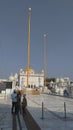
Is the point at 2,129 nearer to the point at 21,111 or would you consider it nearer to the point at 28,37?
the point at 21,111

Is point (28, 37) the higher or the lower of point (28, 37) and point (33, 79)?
the higher

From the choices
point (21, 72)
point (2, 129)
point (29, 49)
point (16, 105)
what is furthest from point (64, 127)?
point (21, 72)

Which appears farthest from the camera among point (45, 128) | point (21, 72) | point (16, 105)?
point (21, 72)

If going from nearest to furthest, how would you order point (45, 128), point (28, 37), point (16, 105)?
point (45, 128) < point (16, 105) < point (28, 37)

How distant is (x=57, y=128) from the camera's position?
11789 millimetres

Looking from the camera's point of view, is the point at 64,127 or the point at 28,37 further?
the point at 28,37

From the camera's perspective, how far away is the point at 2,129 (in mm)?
11711

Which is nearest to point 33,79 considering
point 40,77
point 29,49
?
point 40,77

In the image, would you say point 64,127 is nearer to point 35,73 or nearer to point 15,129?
point 15,129

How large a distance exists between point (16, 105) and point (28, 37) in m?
58.7

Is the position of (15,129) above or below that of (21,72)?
below

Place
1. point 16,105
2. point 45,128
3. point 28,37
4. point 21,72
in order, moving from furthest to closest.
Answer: point 21,72, point 28,37, point 16,105, point 45,128

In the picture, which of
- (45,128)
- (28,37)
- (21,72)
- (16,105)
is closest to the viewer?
(45,128)

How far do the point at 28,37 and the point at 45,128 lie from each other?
6538 centimetres
